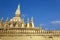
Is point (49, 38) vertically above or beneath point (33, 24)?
beneath

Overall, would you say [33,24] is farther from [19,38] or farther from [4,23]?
[19,38]

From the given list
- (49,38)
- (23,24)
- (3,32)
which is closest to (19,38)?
(3,32)

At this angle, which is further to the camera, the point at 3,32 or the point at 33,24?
the point at 33,24

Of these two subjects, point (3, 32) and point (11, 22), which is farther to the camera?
point (11, 22)

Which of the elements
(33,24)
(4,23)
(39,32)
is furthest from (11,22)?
(39,32)

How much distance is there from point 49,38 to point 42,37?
61.3 inches

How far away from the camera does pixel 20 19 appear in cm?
5000

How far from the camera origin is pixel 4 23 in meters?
49.4

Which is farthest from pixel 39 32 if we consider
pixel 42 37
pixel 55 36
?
pixel 55 36

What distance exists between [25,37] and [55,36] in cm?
662

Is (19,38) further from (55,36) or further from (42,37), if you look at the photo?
(55,36)

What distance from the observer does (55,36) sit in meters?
36.9

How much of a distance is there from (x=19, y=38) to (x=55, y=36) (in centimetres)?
798

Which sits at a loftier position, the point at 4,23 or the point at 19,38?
the point at 4,23
